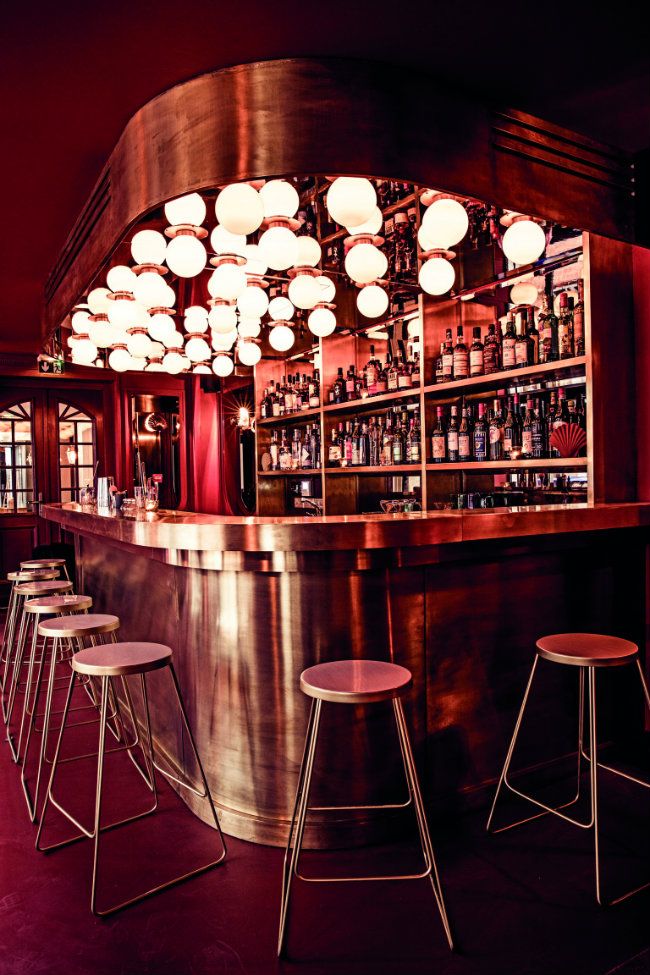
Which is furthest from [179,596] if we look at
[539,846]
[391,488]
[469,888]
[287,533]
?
Result: [391,488]

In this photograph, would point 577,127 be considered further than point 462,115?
Yes

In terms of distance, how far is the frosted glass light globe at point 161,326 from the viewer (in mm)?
3904

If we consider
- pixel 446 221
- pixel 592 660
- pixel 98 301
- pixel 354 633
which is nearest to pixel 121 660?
pixel 354 633

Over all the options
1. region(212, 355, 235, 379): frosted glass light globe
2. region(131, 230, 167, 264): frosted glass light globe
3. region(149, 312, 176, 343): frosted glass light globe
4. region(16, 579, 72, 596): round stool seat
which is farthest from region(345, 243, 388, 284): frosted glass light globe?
region(16, 579, 72, 596): round stool seat

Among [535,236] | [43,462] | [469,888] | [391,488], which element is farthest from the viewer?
[43,462]

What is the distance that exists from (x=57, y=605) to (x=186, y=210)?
1.82 m

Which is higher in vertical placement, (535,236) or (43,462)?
(535,236)

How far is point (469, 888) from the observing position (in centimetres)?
202

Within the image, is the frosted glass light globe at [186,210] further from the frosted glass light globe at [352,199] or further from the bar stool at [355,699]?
the bar stool at [355,699]

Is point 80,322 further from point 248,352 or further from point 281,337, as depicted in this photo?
point 281,337

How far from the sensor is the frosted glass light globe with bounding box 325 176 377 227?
7.53 feet

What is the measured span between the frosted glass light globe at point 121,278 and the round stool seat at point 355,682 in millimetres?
2506

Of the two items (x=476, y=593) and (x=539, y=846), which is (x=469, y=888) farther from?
(x=476, y=593)

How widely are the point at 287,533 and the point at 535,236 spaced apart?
1.66 m
